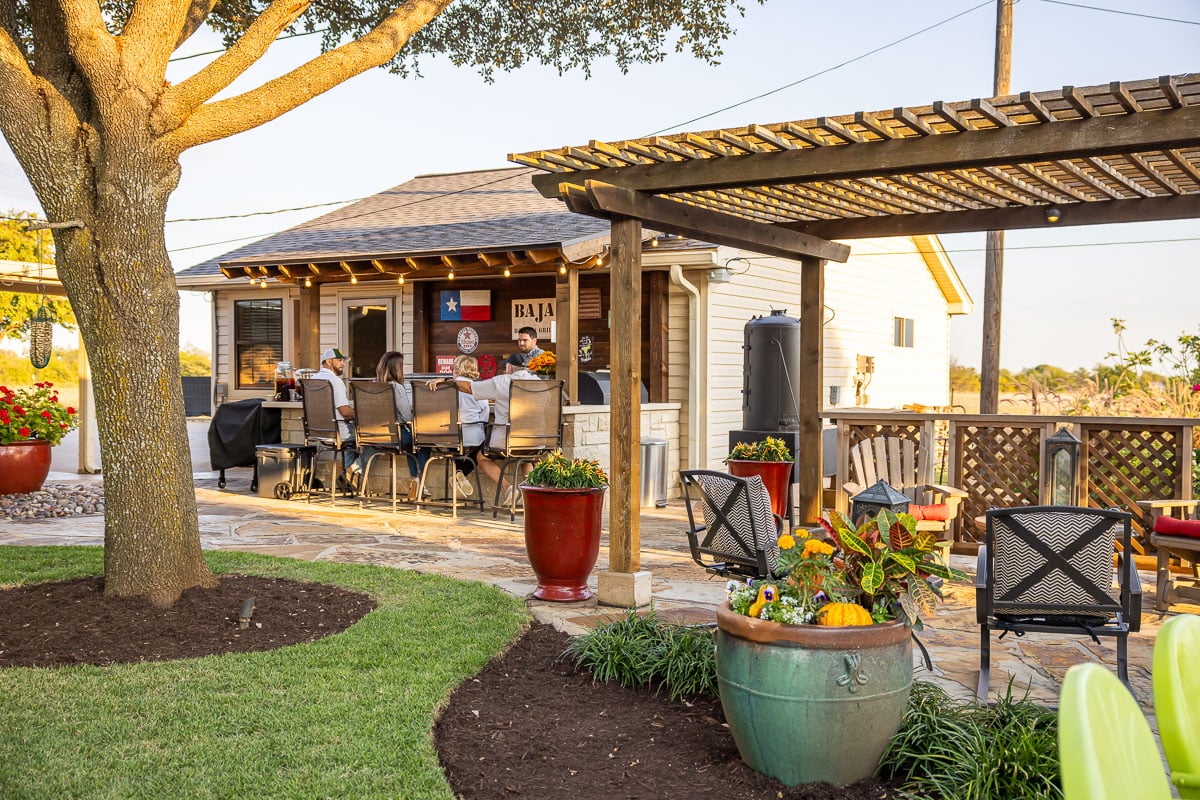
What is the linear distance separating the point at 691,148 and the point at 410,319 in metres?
9.29

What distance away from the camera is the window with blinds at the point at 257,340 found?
15141mm

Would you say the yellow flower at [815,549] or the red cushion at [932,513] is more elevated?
the yellow flower at [815,549]

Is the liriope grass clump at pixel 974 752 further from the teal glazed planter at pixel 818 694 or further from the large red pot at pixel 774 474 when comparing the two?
the large red pot at pixel 774 474

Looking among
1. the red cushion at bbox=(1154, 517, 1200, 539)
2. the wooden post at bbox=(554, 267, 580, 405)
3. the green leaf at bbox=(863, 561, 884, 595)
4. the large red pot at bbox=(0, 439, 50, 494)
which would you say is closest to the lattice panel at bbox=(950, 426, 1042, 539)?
the red cushion at bbox=(1154, 517, 1200, 539)

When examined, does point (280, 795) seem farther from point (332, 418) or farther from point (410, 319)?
point (410, 319)

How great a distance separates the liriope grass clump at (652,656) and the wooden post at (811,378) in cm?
326

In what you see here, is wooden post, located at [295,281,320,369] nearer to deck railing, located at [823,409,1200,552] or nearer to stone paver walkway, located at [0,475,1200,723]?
stone paver walkway, located at [0,475,1200,723]

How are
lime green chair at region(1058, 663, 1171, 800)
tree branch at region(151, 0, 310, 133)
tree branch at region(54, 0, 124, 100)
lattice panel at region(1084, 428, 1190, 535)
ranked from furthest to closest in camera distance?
lattice panel at region(1084, 428, 1190, 535) → tree branch at region(151, 0, 310, 133) → tree branch at region(54, 0, 124, 100) → lime green chair at region(1058, 663, 1171, 800)

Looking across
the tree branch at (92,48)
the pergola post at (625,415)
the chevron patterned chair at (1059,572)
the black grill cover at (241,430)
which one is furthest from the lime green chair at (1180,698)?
the black grill cover at (241,430)

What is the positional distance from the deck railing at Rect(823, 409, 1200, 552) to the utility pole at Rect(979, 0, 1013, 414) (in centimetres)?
515

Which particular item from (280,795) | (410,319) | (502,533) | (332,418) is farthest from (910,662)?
(410,319)

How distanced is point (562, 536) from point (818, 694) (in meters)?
2.84

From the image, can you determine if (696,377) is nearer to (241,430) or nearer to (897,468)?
(897,468)

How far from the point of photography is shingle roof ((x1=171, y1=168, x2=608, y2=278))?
36.1 ft
